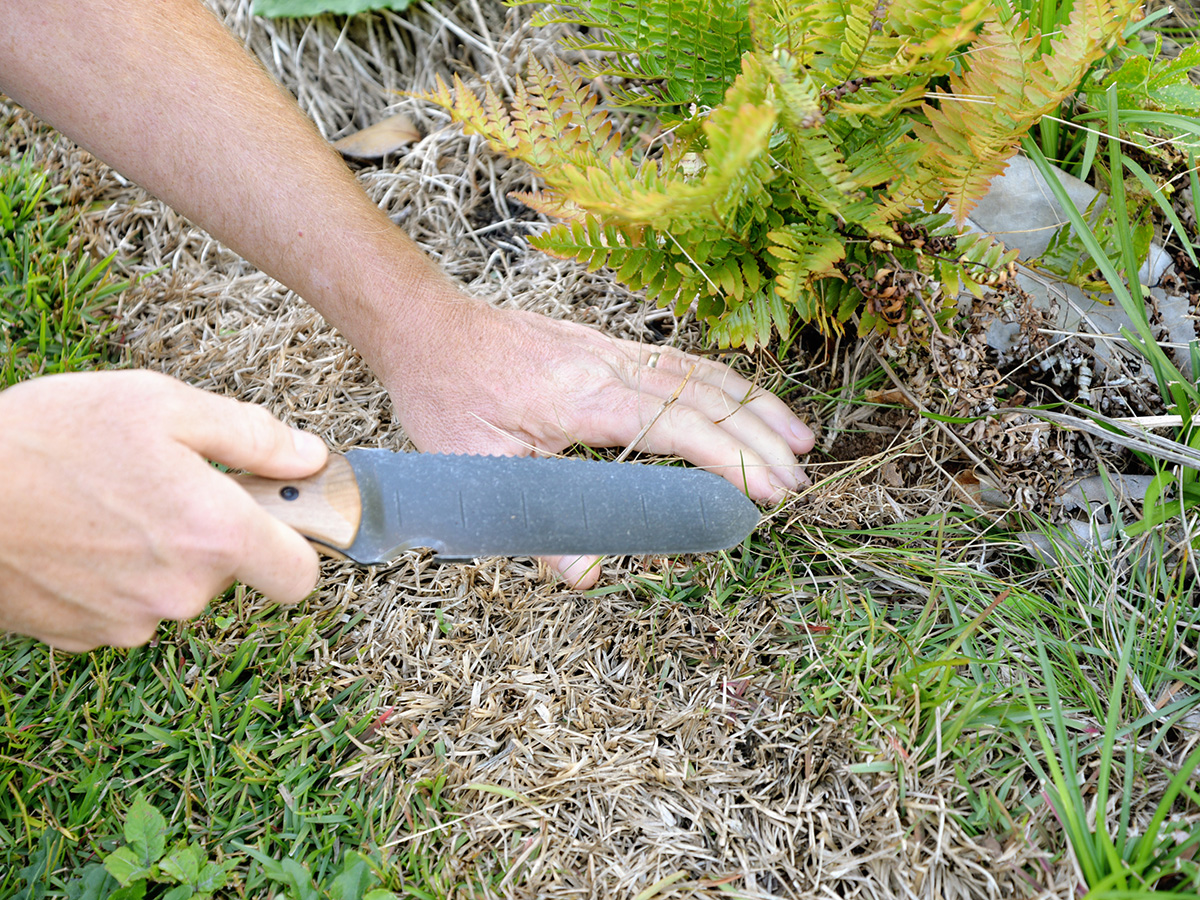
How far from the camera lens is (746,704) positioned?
1.88 m

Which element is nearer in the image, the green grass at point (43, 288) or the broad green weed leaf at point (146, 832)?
the broad green weed leaf at point (146, 832)

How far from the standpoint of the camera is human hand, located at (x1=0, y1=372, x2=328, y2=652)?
140cm

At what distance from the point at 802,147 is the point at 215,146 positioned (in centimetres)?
164

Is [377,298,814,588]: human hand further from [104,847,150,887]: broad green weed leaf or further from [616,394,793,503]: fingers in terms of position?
[104,847,150,887]: broad green weed leaf

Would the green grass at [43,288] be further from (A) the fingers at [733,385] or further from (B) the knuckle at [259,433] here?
(A) the fingers at [733,385]

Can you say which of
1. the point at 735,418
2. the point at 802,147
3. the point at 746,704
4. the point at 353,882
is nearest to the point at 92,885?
the point at 353,882

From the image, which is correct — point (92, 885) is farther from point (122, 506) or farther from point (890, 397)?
point (890, 397)

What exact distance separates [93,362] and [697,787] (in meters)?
2.44

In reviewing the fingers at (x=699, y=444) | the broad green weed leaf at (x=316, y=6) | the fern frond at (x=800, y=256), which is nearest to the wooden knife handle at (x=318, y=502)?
the fingers at (x=699, y=444)

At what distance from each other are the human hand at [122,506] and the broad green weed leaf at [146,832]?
514 mm

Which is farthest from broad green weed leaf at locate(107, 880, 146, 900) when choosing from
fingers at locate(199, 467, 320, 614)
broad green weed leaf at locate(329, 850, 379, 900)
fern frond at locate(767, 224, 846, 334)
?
fern frond at locate(767, 224, 846, 334)

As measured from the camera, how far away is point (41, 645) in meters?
2.17

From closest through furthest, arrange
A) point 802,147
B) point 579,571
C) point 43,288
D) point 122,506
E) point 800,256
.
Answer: point 122,506 → point 802,147 → point 800,256 → point 579,571 → point 43,288

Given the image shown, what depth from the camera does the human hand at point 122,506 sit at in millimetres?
1403
